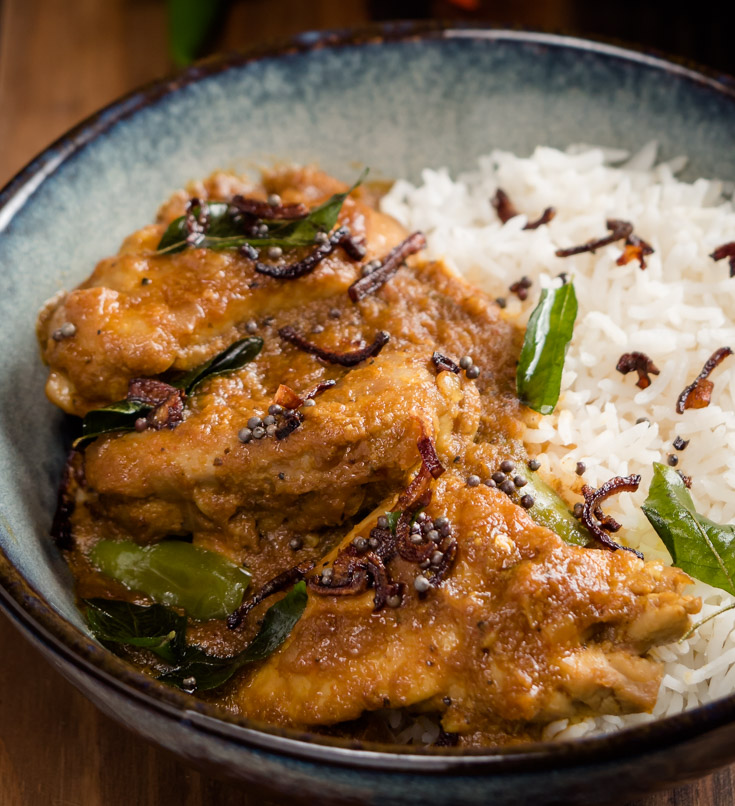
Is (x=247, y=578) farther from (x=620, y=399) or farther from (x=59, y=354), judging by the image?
(x=620, y=399)

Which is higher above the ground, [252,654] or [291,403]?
[291,403]

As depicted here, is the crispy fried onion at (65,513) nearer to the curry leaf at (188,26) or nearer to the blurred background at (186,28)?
the blurred background at (186,28)

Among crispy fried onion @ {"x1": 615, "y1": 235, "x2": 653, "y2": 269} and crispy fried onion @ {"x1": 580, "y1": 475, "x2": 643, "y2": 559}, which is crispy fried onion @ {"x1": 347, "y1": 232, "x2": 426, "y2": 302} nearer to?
crispy fried onion @ {"x1": 615, "y1": 235, "x2": 653, "y2": 269}

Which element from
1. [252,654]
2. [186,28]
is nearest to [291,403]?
[252,654]

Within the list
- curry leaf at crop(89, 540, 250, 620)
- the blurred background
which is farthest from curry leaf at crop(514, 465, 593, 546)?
the blurred background

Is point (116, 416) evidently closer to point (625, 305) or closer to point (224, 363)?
point (224, 363)

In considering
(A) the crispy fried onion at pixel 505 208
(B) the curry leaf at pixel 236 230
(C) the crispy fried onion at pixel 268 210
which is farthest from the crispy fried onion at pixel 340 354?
(A) the crispy fried onion at pixel 505 208

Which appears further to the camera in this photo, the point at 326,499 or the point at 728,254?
the point at 728,254
